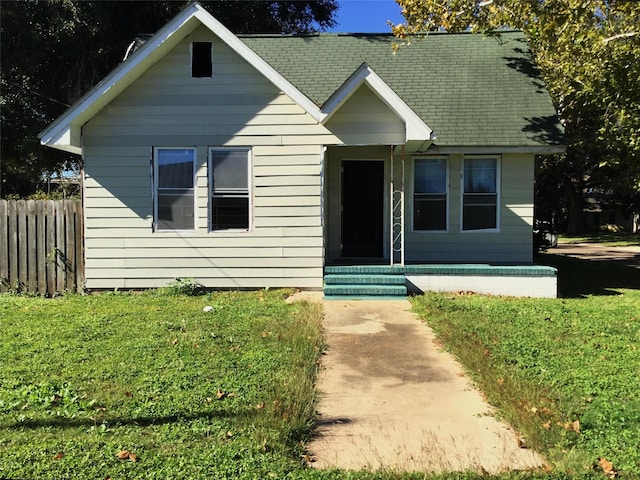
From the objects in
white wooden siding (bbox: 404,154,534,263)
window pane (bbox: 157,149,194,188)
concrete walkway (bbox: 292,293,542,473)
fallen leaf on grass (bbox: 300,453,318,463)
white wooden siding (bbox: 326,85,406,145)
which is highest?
white wooden siding (bbox: 326,85,406,145)

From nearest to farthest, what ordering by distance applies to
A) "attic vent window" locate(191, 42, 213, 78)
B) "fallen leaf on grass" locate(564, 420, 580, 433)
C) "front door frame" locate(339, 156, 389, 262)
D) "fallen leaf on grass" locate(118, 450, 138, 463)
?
"fallen leaf on grass" locate(118, 450, 138, 463)
"fallen leaf on grass" locate(564, 420, 580, 433)
"attic vent window" locate(191, 42, 213, 78)
"front door frame" locate(339, 156, 389, 262)

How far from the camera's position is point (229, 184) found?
9.90 m

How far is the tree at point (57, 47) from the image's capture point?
17375mm

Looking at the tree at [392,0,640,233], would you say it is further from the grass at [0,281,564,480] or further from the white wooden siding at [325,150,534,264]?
the grass at [0,281,564,480]

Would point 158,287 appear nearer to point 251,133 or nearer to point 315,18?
point 251,133

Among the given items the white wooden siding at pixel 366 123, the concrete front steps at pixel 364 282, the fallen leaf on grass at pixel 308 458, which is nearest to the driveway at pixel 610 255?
the concrete front steps at pixel 364 282

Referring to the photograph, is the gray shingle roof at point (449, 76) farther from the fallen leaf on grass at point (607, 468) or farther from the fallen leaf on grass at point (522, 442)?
the fallen leaf on grass at point (607, 468)

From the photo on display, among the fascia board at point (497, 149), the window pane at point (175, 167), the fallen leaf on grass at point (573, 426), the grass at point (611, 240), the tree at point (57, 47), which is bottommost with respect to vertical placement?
the fallen leaf on grass at point (573, 426)

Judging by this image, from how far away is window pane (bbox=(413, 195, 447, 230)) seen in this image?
37.1ft

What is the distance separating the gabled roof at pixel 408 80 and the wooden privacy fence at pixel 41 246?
4.55 ft

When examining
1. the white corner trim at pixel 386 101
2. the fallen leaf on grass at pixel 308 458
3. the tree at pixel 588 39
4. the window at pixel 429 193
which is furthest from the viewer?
the tree at pixel 588 39

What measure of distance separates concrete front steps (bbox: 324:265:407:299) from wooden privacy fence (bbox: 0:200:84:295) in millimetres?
4886

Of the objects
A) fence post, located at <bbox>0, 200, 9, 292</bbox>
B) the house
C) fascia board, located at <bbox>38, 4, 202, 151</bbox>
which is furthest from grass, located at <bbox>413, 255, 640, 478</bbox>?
fence post, located at <bbox>0, 200, 9, 292</bbox>

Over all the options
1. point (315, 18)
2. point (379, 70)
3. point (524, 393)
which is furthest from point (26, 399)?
point (315, 18)
